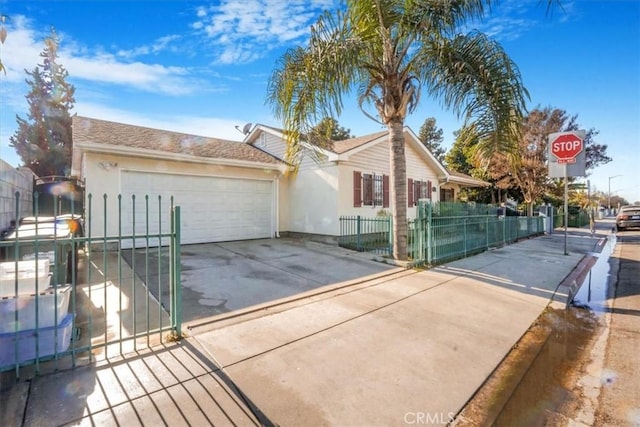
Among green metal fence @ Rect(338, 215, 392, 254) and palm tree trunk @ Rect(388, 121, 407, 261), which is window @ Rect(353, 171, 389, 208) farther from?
palm tree trunk @ Rect(388, 121, 407, 261)

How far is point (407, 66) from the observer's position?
7.41 meters

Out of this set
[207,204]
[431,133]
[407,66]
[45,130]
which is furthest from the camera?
[431,133]

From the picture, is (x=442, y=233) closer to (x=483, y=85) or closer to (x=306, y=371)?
(x=483, y=85)

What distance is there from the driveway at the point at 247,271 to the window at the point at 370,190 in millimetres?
2515

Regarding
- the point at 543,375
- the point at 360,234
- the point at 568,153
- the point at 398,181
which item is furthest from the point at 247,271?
the point at 568,153

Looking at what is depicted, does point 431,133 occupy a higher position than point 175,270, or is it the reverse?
point 431,133

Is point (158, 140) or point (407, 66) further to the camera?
point (158, 140)

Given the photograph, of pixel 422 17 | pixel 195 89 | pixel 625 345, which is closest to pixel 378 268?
pixel 625 345

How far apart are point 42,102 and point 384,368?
31.9 meters

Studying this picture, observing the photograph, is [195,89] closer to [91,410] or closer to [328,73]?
[328,73]

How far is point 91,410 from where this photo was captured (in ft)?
7.79

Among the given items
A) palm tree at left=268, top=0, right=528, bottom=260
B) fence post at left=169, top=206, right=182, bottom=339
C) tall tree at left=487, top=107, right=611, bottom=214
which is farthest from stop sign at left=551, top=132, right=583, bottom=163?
fence post at left=169, top=206, right=182, bottom=339

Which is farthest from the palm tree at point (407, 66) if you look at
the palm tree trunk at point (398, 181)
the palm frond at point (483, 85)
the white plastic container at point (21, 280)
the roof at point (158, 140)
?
the white plastic container at point (21, 280)

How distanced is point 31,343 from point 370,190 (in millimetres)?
10970
